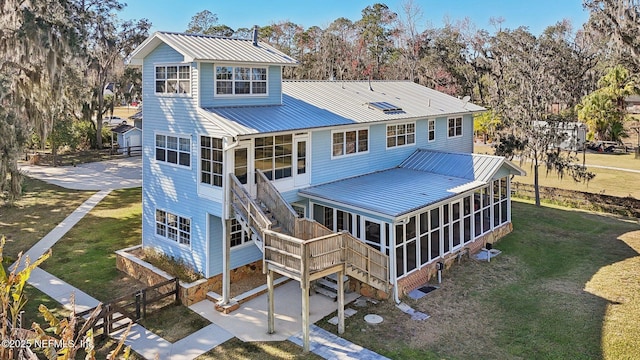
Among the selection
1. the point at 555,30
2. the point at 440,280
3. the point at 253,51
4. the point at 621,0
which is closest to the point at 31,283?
the point at 253,51

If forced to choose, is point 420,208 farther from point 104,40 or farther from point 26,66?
point 104,40

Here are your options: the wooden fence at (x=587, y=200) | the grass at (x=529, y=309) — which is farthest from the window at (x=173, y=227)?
the wooden fence at (x=587, y=200)

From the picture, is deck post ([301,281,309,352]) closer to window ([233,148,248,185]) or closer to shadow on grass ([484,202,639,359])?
window ([233,148,248,185])

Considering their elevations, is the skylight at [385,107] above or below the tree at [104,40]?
below

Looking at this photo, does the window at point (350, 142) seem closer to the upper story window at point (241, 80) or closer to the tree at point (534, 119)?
the upper story window at point (241, 80)

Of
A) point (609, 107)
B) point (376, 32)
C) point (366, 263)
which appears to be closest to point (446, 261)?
point (366, 263)

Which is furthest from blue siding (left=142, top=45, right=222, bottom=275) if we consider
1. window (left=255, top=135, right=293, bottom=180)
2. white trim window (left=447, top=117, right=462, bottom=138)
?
white trim window (left=447, top=117, right=462, bottom=138)
